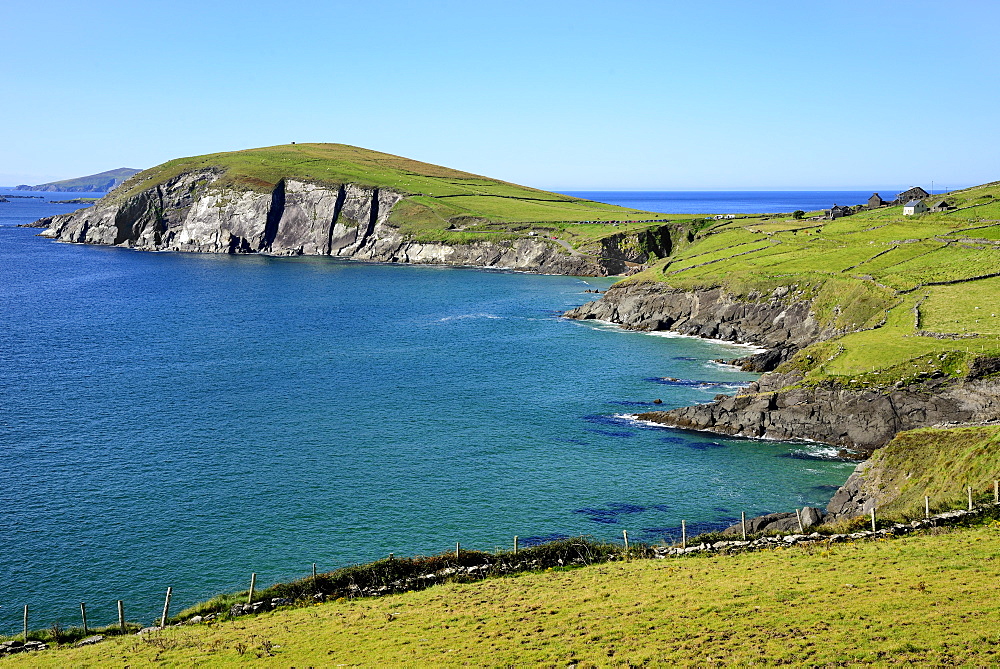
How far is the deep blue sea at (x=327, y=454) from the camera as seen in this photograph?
50.2m

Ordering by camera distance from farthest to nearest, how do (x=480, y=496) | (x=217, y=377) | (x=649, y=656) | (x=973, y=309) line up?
1. (x=217, y=377)
2. (x=973, y=309)
3. (x=480, y=496)
4. (x=649, y=656)

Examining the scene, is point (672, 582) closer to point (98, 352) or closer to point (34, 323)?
point (98, 352)

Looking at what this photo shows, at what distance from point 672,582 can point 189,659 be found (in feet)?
67.4

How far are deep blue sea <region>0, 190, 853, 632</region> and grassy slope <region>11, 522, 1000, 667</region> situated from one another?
39.3 ft

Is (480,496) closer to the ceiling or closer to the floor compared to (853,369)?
closer to the floor

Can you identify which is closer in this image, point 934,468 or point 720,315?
point 934,468

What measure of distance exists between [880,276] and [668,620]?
88.0 metres

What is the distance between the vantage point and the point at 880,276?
346 feet

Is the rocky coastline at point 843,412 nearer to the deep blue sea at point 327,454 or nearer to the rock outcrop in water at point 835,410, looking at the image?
the rock outcrop in water at point 835,410

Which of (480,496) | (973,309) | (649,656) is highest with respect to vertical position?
(973,309)

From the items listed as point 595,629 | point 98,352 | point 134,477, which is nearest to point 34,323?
point 98,352

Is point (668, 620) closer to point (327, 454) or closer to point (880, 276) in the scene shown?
point (327, 454)

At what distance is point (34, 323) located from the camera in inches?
5207

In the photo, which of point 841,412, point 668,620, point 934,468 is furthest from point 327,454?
point 934,468
